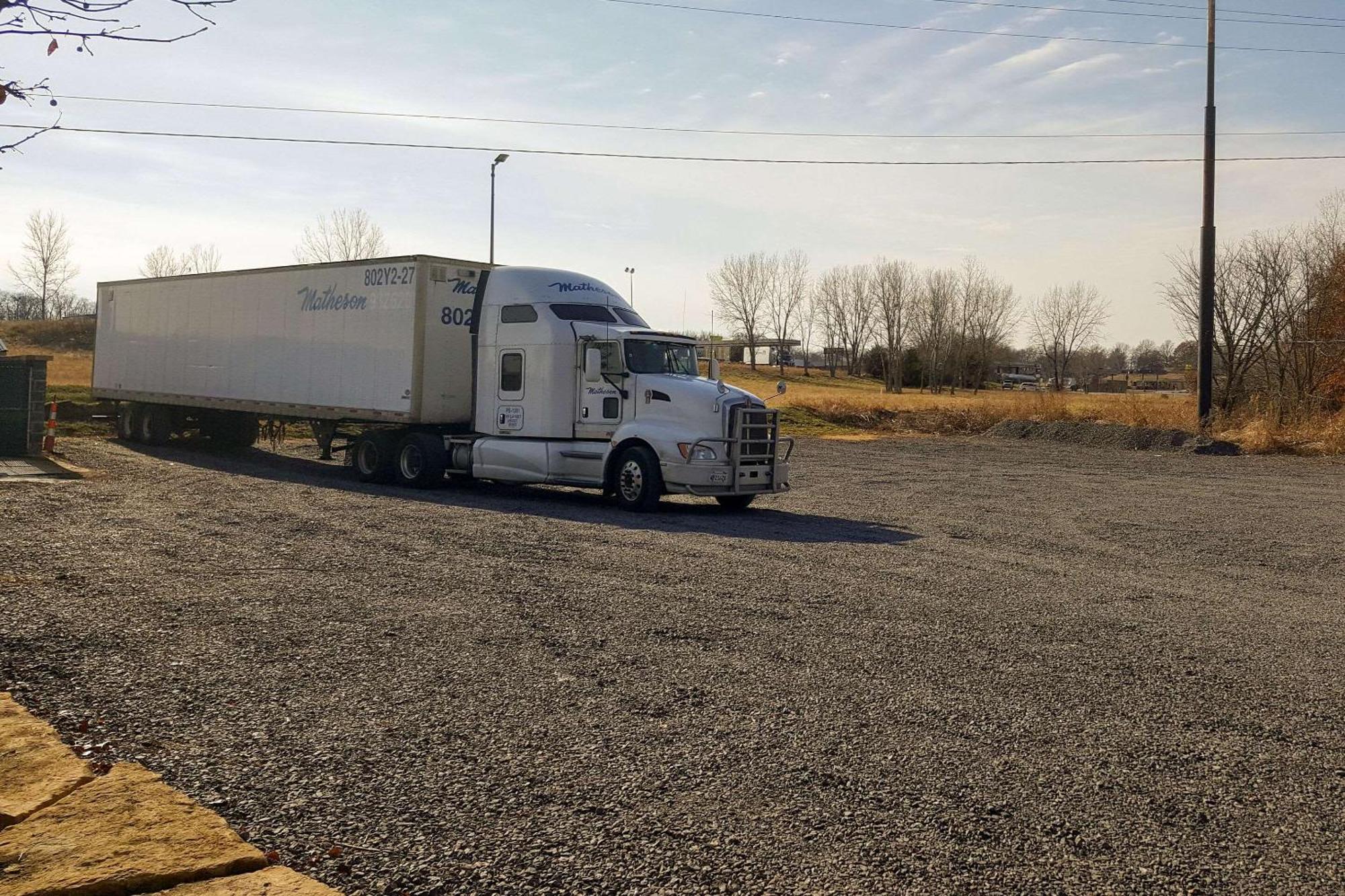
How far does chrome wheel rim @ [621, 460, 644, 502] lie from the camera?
54.8 feet

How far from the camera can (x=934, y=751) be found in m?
5.52

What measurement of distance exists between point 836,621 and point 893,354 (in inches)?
3367

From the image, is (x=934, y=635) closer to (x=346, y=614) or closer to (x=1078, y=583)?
(x=1078, y=583)

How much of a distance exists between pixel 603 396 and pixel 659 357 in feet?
3.53

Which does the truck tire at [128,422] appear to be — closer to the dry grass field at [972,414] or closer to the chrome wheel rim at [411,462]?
the dry grass field at [972,414]

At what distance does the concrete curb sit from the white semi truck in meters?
11.9

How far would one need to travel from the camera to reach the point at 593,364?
1738 cm

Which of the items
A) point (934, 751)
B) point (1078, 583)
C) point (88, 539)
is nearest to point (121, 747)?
point (934, 751)

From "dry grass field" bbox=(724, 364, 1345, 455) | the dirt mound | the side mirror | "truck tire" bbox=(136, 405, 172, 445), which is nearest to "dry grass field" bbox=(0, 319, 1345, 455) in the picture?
"dry grass field" bbox=(724, 364, 1345, 455)

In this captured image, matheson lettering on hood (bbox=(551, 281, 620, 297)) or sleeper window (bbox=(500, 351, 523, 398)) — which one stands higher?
matheson lettering on hood (bbox=(551, 281, 620, 297))

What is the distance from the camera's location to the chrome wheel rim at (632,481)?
54.8 feet

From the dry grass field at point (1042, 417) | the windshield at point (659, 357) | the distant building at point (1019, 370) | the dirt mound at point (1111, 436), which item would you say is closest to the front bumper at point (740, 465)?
the windshield at point (659, 357)

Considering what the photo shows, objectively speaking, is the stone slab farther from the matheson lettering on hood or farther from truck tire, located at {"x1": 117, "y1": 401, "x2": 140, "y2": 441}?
truck tire, located at {"x1": 117, "y1": 401, "x2": 140, "y2": 441}

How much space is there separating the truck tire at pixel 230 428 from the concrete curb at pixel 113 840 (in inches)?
890
